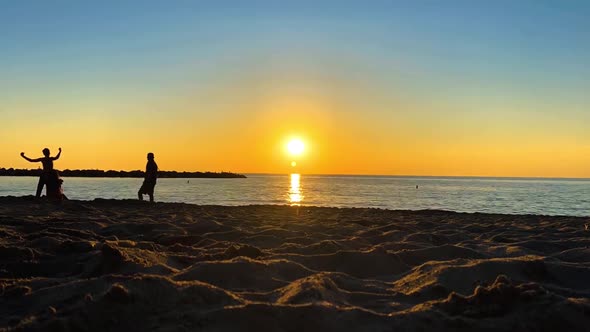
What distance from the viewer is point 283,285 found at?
12.1 feet

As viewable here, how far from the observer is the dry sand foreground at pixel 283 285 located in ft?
8.95

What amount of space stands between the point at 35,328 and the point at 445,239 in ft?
18.3

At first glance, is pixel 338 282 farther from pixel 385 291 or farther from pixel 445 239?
pixel 445 239

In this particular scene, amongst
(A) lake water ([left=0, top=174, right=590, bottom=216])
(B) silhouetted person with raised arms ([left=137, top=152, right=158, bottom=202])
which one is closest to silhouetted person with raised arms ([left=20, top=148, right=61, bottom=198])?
(B) silhouetted person with raised arms ([left=137, top=152, right=158, bottom=202])

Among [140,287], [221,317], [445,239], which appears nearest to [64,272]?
[140,287]

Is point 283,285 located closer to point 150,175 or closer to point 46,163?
point 46,163

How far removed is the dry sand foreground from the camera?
273 cm

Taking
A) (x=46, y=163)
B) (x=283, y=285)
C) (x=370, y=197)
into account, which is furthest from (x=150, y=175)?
(x=370, y=197)

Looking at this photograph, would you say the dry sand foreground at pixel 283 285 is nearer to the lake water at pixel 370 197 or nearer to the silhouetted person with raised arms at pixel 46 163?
the silhouetted person with raised arms at pixel 46 163

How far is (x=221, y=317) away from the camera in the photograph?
9.00 feet

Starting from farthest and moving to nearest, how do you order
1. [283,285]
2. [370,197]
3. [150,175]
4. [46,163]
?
[370,197] < [150,175] < [46,163] < [283,285]

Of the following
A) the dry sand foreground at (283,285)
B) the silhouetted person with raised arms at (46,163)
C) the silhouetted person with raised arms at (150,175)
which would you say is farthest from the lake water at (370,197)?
the dry sand foreground at (283,285)

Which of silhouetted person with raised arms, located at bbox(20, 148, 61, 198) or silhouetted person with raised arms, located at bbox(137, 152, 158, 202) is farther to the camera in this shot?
Result: silhouetted person with raised arms, located at bbox(137, 152, 158, 202)

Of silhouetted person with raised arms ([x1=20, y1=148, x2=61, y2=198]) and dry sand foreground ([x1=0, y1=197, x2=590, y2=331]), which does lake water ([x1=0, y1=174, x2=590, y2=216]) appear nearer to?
silhouetted person with raised arms ([x1=20, y1=148, x2=61, y2=198])
